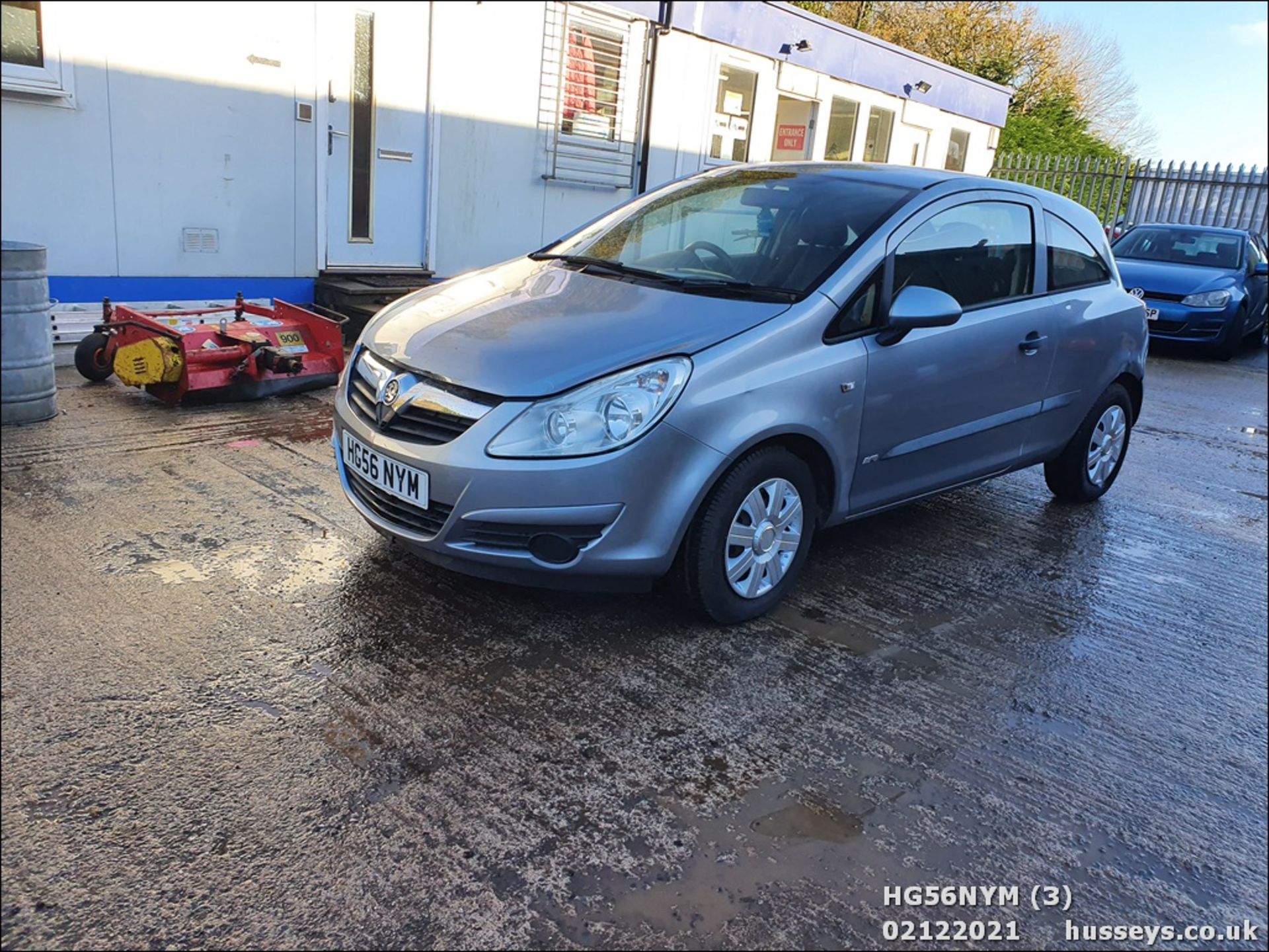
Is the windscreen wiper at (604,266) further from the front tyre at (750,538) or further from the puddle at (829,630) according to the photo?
the puddle at (829,630)

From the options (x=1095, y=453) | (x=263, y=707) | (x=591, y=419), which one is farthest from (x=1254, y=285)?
(x=263, y=707)

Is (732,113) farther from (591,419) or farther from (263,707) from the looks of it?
(263,707)

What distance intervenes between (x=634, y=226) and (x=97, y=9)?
13.5 ft

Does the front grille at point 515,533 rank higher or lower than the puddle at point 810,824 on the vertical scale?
higher

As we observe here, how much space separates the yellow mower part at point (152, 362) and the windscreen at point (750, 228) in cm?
229

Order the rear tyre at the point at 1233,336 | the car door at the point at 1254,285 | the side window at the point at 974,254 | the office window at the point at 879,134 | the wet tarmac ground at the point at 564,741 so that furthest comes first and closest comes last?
the office window at the point at 879,134, the car door at the point at 1254,285, the rear tyre at the point at 1233,336, the side window at the point at 974,254, the wet tarmac ground at the point at 564,741

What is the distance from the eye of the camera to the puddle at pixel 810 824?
7.92 ft

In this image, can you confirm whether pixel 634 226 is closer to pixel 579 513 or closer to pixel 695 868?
pixel 579 513

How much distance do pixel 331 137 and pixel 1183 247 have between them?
10686 millimetres

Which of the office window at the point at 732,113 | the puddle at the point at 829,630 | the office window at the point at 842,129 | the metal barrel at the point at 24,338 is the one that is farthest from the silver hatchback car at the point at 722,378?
the office window at the point at 842,129

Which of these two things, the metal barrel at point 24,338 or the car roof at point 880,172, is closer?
the car roof at point 880,172

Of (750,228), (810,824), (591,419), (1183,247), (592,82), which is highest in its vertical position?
(592,82)

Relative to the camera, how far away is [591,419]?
298 centimetres

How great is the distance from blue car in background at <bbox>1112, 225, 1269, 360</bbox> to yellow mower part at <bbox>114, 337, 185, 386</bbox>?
9607 millimetres
